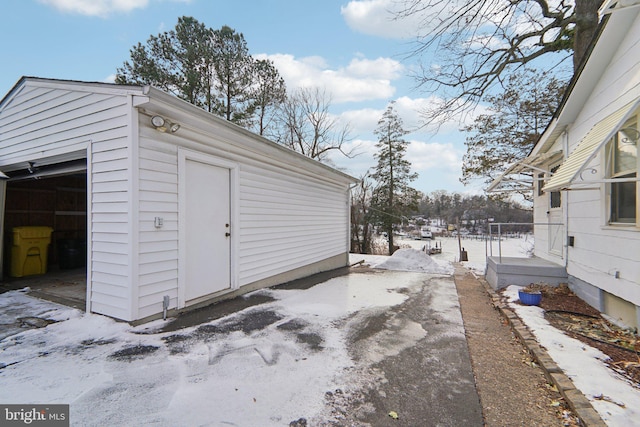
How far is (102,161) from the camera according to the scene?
3.40 meters

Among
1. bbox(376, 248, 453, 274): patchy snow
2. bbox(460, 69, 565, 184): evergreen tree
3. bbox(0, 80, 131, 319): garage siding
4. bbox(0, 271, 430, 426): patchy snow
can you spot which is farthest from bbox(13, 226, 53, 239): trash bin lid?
bbox(460, 69, 565, 184): evergreen tree

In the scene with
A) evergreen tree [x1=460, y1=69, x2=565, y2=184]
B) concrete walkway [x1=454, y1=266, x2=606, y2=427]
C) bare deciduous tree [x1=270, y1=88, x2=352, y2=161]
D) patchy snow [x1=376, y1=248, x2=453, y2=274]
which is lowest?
patchy snow [x1=376, y1=248, x2=453, y2=274]

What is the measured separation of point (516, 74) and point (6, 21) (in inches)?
595

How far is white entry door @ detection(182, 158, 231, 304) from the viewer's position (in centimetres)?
386

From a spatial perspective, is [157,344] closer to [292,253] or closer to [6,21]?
[292,253]

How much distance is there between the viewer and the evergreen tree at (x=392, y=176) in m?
20.5

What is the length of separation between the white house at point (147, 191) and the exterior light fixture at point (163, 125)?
1 centimetres

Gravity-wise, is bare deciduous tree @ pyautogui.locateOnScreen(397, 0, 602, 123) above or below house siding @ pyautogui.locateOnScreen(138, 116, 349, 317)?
above

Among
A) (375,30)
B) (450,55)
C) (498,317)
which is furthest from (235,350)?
(450,55)

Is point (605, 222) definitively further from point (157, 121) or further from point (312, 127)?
point (312, 127)

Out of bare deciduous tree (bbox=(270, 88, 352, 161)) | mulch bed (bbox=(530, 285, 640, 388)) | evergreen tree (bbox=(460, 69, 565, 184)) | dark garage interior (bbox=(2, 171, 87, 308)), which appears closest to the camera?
mulch bed (bbox=(530, 285, 640, 388))

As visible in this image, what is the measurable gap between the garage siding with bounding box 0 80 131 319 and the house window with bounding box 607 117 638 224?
5.64 meters

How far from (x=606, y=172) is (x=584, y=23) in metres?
4.56

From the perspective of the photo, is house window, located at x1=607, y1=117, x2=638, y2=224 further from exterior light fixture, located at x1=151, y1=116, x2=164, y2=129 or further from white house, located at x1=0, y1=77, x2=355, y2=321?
exterior light fixture, located at x1=151, y1=116, x2=164, y2=129
